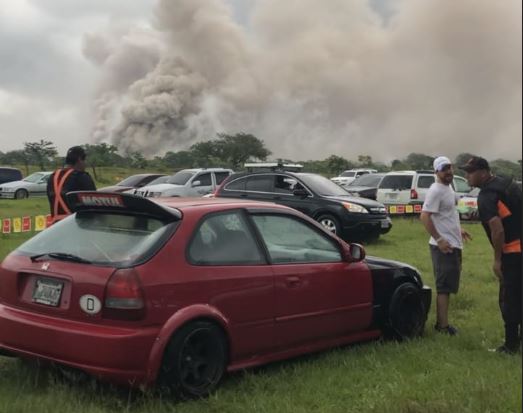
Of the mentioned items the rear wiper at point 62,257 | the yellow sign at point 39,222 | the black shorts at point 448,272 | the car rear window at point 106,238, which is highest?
the car rear window at point 106,238

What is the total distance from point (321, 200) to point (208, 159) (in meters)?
52.4

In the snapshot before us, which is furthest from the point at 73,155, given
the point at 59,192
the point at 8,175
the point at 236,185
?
the point at 8,175

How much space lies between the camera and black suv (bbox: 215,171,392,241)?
42.0ft

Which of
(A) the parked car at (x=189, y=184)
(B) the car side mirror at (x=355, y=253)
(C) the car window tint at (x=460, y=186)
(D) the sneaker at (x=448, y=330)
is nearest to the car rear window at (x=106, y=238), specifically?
(B) the car side mirror at (x=355, y=253)

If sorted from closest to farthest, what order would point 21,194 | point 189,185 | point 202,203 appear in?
point 202,203 → point 189,185 → point 21,194

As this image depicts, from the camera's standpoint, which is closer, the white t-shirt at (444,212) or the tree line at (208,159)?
the white t-shirt at (444,212)

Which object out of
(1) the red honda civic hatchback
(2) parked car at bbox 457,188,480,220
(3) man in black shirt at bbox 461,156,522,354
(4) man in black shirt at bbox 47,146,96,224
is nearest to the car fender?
(1) the red honda civic hatchback

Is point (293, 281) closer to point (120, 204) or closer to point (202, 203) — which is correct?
point (202, 203)

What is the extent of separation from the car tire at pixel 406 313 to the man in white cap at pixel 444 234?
278mm

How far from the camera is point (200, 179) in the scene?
20219mm

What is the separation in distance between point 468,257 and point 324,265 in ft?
23.9

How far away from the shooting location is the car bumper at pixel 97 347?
3.69m

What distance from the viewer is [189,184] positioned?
64.5ft

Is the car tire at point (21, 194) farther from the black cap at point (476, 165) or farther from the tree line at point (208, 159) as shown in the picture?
the black cap at point (476, 165)
